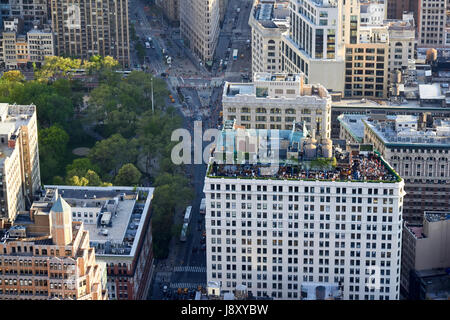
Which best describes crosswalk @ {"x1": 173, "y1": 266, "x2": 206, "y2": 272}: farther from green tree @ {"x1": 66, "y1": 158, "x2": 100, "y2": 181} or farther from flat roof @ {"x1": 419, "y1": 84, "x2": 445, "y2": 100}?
flat roof @ {"x1": 419, "y1": 84, "x2": 445, "y2": 100}

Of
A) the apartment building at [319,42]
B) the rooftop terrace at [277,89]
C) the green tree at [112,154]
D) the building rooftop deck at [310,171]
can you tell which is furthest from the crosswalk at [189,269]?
the apartment building at [319,42]

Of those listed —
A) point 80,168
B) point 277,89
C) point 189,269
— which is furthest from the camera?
point 80,168

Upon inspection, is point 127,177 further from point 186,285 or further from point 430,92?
point 430,92

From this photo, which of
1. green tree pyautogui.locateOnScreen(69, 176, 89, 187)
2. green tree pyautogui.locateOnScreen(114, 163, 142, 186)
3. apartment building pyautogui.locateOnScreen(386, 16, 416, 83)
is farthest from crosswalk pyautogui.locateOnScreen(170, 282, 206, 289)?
apartment building pyautogui.locateOnScreen(386, 16, 416, 83)

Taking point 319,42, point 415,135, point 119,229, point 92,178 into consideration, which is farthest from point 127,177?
point 415,135

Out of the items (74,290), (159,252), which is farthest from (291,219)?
(159,252)

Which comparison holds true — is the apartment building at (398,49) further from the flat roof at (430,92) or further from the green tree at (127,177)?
the green tree at (127,177)
